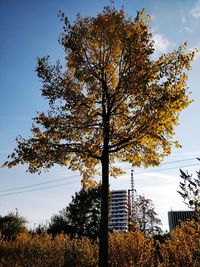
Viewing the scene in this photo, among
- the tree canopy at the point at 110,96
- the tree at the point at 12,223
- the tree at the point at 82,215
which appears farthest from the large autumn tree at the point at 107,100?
the tree at the point at 82,215

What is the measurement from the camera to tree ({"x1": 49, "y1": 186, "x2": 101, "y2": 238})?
42875mm

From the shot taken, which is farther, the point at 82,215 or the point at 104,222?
the point at 82,215

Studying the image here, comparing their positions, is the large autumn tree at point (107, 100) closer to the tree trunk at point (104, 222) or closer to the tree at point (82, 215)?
the tree trunk at point (104, 222)

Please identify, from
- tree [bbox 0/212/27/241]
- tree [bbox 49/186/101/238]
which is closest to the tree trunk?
tree [bbox 0/212/27/241]

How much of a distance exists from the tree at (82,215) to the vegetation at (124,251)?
31.3m

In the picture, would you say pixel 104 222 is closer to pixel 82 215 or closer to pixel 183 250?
pixel 183 250

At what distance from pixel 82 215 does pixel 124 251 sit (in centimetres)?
3708

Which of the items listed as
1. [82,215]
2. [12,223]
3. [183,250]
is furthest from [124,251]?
[82,215]

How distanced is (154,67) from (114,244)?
598cm

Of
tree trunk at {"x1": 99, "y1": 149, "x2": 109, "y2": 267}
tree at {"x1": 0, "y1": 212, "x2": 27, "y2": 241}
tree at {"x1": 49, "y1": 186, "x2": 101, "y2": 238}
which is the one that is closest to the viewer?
tree trunk at {"x1": 99, "y1": 149, "x2": 109, "y2": 267}

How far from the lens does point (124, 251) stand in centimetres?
843

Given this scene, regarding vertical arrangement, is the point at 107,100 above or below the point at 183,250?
above

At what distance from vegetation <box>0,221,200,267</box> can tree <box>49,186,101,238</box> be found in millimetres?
31346

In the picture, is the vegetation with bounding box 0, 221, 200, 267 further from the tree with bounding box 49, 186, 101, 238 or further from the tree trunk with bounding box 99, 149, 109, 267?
the tree with bounding box 49, 186, 101, 238
